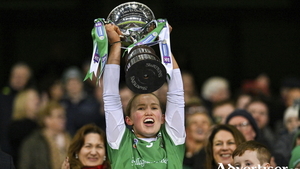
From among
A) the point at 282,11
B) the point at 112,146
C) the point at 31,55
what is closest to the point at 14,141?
the point at 112,146

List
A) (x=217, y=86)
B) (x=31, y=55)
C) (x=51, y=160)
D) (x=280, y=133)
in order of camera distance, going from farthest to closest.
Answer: (x=31, y=55)
(x=217, y=86)
(x=280, y=133)
(x=51, y=160)

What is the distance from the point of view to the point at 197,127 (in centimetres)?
898

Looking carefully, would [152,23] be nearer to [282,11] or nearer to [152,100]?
[152,100]

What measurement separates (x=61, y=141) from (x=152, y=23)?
3.51m

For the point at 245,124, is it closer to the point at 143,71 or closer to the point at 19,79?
the point at 143,71

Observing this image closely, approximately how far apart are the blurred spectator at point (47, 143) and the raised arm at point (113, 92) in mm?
2722

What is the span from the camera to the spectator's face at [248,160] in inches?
246

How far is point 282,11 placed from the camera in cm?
1370

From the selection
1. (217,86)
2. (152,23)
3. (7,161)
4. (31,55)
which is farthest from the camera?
(31,55)

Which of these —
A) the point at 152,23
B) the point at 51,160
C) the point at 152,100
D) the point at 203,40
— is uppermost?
the point at 203,40

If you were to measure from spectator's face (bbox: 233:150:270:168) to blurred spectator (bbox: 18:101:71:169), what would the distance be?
3.14 metres

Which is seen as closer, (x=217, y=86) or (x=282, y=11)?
(x=217, y=86)

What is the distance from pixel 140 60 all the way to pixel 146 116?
2.34 ft

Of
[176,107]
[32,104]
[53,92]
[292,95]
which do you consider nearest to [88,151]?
[176,107]
